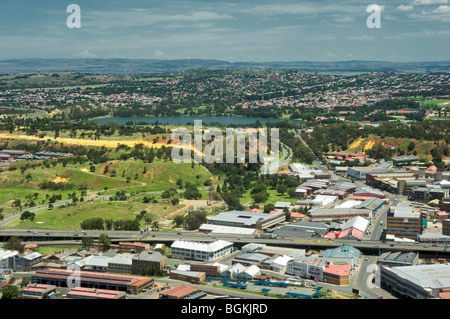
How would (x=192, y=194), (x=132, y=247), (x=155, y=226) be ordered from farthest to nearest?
1. (x=192, y=194)
2. (x=155, y=226)
3. (x=132, y=247)

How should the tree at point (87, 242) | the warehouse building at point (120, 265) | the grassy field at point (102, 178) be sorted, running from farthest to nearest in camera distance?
the grassy field at point (102, 178) < the tree at point (87, 242) < the warehouse building at point (120, 265)

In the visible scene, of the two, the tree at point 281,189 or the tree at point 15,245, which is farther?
the tree at point 281,189

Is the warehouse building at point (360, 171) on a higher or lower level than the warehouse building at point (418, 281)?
higher

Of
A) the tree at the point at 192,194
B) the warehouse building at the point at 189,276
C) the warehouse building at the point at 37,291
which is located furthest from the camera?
the tree at the point at 192,194

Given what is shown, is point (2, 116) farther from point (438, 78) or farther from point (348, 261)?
point (438, 78)

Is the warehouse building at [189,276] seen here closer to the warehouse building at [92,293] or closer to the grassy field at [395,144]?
the warehouse building at [92,293]

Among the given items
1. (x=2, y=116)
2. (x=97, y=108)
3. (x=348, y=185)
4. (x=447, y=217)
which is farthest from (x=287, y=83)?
(x=447, y=217)

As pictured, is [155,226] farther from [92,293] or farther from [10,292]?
[10,292]

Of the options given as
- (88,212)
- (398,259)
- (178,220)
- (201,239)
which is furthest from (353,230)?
(88,212)

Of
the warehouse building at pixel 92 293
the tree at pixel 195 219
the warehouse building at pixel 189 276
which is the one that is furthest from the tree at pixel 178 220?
the warehouse building at pixel 92 293
